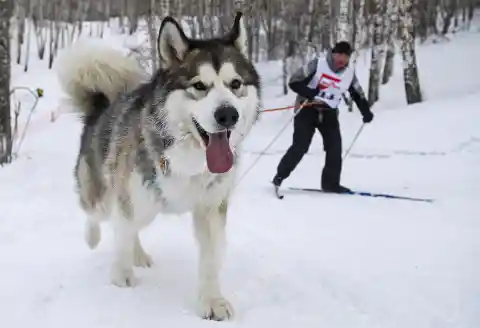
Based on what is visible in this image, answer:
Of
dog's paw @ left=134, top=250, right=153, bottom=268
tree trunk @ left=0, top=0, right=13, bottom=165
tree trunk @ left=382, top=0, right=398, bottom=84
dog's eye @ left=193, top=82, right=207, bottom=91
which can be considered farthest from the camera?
tree trunk @ left=382, top=0, right=398, bottom=84

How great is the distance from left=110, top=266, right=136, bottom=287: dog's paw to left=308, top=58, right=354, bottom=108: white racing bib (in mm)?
3259

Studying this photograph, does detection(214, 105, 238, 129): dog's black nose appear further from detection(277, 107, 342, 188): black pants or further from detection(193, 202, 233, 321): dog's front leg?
detection(277, 107, 342, 188): black pants

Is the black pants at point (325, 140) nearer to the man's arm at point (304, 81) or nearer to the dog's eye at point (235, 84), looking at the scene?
the man's arm at point (304, 81)

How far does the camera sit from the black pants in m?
6.12

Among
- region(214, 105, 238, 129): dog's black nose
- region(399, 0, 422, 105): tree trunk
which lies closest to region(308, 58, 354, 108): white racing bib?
region(214, 105, 238, 129): dog's black nose

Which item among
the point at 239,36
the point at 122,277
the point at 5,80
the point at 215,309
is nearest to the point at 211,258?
the point at 215,309

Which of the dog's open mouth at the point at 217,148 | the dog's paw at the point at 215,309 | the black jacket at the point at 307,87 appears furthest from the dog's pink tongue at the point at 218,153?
the black jacket at the point at 307,87

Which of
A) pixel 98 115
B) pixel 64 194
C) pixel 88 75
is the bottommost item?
pixel 64 194

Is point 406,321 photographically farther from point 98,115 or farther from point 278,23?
point 278,23

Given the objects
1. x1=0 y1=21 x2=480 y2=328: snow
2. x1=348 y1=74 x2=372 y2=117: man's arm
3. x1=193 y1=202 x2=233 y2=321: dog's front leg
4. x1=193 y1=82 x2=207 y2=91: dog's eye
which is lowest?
x1=0 y1=21 x2=480 y2=328: snow

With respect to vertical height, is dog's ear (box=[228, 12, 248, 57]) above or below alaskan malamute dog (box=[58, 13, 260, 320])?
above

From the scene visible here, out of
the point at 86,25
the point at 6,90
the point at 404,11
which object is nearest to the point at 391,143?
the point at 404,11

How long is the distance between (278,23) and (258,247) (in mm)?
20987

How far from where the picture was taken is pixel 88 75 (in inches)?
151
